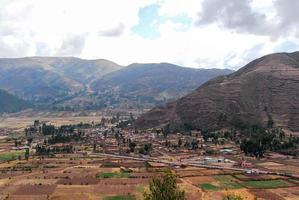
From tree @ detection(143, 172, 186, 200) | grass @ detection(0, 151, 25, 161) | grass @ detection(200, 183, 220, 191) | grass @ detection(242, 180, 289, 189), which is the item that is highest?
tree @ detection(143, 172, 186, 200)

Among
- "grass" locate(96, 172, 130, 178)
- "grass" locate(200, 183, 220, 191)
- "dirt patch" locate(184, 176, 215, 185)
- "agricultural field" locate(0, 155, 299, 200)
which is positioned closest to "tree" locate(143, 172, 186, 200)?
"agricultural field" locate(0, 155, 299, 200)

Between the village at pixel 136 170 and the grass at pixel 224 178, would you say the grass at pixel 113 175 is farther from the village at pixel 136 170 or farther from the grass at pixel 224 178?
the grass at pixel 224 178

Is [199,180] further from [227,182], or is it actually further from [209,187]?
[209,187]

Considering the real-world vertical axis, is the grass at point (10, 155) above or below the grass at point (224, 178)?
above

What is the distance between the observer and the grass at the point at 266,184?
297ft

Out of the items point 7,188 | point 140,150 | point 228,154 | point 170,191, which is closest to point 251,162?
point 228,154

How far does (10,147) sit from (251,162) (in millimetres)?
92877

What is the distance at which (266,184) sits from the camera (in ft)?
303

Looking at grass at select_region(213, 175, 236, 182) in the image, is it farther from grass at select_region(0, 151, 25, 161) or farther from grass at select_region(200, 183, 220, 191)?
grass at select_region(0, 151, 25, 161)

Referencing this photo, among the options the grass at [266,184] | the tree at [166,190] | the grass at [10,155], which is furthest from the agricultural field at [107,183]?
the tree at [166,190]

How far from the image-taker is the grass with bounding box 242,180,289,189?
90.4m

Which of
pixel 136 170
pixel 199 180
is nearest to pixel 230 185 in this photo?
pixel 199 180

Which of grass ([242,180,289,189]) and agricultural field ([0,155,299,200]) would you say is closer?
agricultural field ([0,155,299,200])

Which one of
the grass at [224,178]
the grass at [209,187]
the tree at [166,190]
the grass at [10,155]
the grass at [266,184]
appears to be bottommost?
the grass at [209,187]
